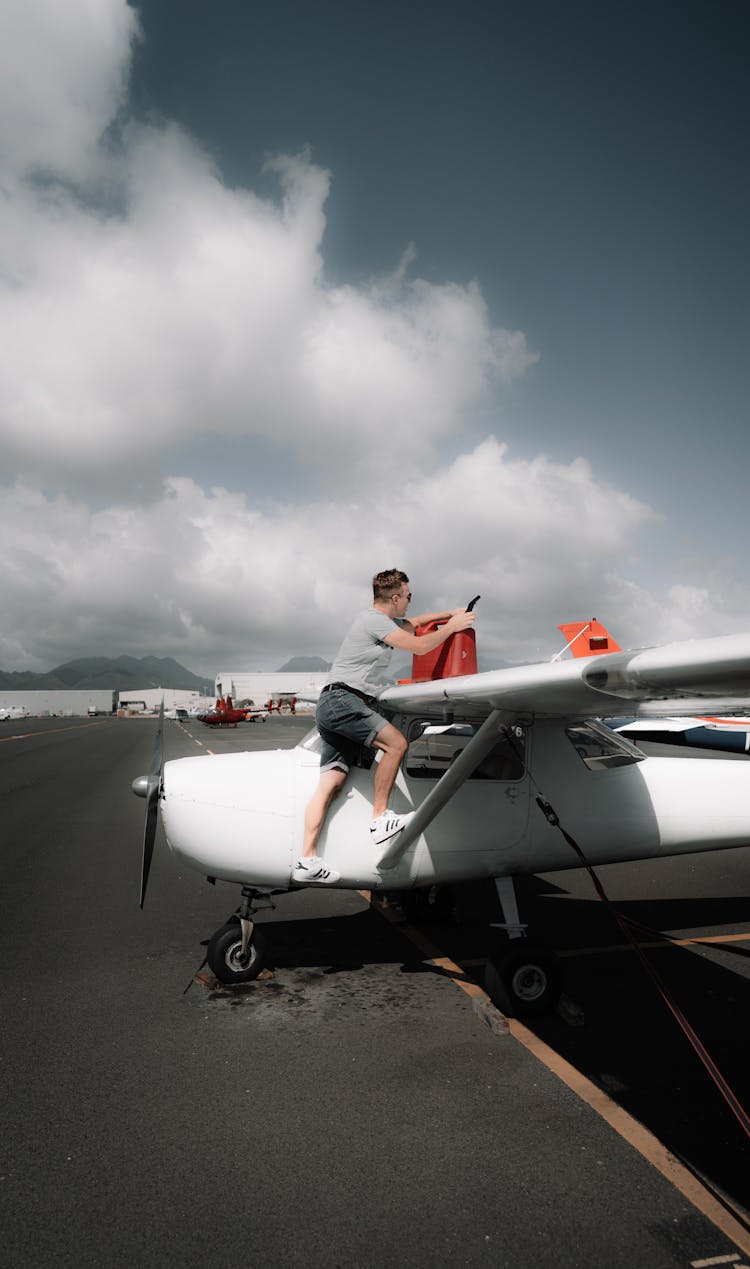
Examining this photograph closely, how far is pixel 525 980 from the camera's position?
404 centimetres

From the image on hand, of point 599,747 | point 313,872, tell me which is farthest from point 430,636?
point 599,747

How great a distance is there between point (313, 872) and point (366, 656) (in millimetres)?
1320

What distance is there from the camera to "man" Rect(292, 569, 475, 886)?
163 inches

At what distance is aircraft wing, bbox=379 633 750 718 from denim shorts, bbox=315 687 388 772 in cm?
21

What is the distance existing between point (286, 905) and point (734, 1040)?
13.2ft

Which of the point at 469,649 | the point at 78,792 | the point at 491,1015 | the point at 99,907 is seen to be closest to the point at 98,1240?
the point at 491,1015

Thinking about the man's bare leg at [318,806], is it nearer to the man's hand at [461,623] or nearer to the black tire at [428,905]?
the man's hand at [461,623]

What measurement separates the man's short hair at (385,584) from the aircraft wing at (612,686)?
602 mm

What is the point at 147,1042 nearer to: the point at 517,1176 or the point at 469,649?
the point at 517,1176

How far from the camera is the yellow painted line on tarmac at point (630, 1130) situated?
94.4 inches

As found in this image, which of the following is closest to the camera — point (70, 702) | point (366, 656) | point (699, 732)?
point (366, 656)

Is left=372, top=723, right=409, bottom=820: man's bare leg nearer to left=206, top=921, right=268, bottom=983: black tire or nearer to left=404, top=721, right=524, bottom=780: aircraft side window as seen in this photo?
left=404, top=721, right=524, bottom=780: aircraft side window

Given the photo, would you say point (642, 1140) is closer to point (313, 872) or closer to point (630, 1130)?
point (630, 1130)

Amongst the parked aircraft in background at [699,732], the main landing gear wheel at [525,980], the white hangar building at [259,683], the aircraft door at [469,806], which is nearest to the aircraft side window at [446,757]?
the aircraft door at [469,806]
